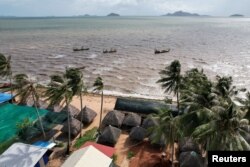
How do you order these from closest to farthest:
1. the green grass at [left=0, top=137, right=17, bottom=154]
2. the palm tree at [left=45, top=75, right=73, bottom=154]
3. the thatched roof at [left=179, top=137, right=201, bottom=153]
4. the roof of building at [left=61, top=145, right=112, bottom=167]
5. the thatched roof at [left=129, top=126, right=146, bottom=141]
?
the roof of building at [left=61, top=145, right=112, bottom=167]
the thatched roof at [left=179, top=137, right=201, bottom=153]
the palm tree at [left=45, top=75, right=73, bottom=154]
the green grass at [left=0, top=137, right=17, bottom=154]
the thatched roof at [left=129, top=126, right=146, bottom=141]

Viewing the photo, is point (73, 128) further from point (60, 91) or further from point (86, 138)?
point (60, 91)

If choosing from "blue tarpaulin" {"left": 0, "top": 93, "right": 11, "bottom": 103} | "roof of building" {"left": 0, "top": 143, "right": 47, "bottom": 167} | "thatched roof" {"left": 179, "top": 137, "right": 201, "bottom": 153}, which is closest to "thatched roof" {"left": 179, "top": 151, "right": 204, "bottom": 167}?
"thatched roof" {"left": 179, "top": 137, "right": 201, "bottom": 153}

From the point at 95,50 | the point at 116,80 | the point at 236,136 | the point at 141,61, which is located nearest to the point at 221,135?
the point at 236,136

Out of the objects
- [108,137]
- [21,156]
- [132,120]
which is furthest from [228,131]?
[21,156]

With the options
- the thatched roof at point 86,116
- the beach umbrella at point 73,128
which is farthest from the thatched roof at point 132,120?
the beach umbrella at point 73,128

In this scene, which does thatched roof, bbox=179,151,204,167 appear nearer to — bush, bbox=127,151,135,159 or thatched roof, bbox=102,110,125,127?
bush, bbox=127,151,135,159
